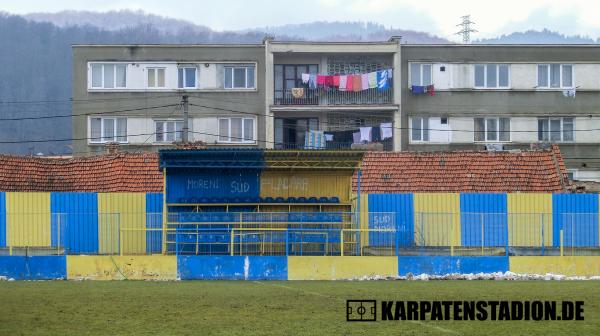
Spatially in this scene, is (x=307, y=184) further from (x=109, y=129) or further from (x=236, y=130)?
(x=109, y=129)

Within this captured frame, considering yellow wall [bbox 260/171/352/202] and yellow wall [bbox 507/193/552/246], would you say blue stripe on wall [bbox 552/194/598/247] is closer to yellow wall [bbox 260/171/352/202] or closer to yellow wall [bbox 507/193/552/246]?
yellow wall [bbox 507/193/552/246]

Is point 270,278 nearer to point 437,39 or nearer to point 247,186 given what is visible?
point 247,186

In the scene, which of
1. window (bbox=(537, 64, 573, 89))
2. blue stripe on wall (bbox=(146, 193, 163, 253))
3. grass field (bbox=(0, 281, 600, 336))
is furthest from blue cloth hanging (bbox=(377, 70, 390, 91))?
grass field (bbox=(0, 281, 600, 336))

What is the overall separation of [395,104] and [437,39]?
61547 mm

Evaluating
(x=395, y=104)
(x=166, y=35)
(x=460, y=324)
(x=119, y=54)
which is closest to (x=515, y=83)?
(x=395, y=104)

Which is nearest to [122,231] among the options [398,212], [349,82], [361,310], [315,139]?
[398,212]

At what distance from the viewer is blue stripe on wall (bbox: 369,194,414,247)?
38250 mm

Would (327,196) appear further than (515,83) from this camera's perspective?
No

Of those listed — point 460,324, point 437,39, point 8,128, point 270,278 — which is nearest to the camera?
point 460,324

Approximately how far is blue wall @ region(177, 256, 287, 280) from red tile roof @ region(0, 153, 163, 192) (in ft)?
37.7

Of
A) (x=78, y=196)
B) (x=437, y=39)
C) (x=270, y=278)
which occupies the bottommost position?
(x=270, y=278)

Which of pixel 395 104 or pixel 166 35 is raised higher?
pixel 166 35

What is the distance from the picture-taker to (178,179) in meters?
40.0

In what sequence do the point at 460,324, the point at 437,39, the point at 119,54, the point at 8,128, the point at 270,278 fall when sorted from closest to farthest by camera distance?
the point at 460,324 < the point at 270,278 < the point at 119,54 < the point at 8,128 < the point at 437,39
